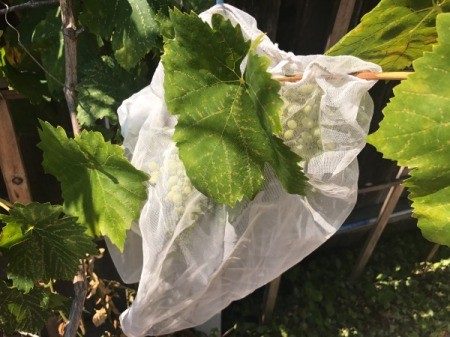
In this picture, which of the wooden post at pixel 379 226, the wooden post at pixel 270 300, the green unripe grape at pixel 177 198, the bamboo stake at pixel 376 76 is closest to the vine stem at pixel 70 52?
the green unripe grape at pixel 177 198

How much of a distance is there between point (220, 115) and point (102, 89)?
563 mm

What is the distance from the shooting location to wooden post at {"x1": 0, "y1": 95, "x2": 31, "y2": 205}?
129cm

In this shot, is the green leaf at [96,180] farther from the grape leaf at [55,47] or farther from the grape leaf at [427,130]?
the grape leaf at [427,130]

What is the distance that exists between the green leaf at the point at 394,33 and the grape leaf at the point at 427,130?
174 mm

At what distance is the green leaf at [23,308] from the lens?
123 cm

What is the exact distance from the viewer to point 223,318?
2248 millimetres

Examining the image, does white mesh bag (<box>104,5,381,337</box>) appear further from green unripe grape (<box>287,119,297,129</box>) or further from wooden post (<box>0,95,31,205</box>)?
wooden post (<box>0,95,31,205</box>)

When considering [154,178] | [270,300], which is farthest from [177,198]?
[270,300]

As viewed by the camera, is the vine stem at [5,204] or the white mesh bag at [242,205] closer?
the white mesh bag at [242,205]

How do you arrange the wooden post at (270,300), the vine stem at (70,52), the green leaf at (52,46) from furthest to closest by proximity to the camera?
the wooden post at (270,300)
the green leaf at (52,46)
the vine stem at (70,52)

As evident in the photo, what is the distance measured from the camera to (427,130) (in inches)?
25.5

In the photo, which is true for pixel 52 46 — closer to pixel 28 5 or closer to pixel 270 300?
pixel 28 5

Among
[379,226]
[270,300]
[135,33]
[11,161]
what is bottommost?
[270,300]

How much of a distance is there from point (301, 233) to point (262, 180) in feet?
0.62
